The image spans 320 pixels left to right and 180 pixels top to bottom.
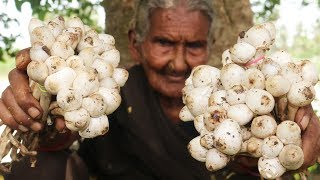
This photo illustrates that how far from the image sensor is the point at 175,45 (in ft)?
8.55

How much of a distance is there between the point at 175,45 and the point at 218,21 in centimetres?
75

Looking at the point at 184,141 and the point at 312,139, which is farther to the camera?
the point at 184,141

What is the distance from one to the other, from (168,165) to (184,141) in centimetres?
13

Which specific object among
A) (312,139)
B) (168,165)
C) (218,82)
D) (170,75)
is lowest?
(168,165)

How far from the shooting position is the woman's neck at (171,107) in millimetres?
2747

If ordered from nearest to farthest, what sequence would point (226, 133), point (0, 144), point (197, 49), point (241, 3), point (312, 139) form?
point (226, 133) → point (312, 139) → point (0, 144) → point (197, 49) → point (241, 3)

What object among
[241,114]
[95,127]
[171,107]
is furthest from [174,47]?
[241,114]

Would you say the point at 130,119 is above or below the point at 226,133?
below

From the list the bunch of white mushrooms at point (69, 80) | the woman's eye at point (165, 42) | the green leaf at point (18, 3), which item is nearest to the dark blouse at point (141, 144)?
the woman's eye at point (165, 42)

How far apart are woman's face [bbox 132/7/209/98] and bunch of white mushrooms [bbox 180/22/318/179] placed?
2.54ft

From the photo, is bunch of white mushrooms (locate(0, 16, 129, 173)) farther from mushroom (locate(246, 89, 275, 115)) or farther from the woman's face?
the woman's face

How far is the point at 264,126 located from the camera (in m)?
1.63

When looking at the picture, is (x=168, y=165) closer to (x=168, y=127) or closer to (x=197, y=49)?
(x=168, y=127)

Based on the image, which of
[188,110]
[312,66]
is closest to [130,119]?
[188,110]
